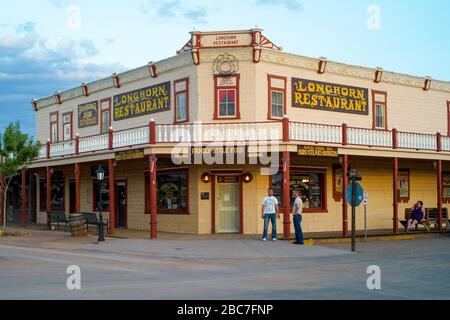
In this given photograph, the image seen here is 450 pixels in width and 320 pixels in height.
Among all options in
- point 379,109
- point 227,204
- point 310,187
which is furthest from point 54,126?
point 379,109

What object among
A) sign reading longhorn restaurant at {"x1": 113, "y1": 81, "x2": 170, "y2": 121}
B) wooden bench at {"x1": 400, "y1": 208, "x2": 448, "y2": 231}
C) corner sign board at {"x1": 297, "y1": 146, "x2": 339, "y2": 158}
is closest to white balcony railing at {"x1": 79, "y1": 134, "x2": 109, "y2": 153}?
sign reading longhorn restaurant at {"x1": 113, "y1": 81, "x2": 170, "y2": 121}

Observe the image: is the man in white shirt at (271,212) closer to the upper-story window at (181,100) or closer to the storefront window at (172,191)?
the storefront window at (172,191)

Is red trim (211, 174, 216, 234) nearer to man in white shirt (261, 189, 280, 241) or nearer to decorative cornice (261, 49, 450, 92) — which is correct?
man in white shirt (261, 189, 280, 241)

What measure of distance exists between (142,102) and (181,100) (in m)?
3.07

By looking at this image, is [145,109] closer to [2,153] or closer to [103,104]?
[103,104]

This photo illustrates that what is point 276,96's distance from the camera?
86.3ft

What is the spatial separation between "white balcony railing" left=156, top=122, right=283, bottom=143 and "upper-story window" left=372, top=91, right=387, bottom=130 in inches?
320

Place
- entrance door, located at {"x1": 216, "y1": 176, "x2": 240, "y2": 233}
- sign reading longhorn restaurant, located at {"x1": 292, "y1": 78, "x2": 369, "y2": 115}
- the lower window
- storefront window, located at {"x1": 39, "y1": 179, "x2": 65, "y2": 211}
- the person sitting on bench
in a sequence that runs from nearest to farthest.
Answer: entrance door, located at {"x1": 216, "y1": 176, "x2": 240, "y2": 233}, sign reading longhorn restaurant, located at {"x1": 292, "y1": 78, "x2": 369, "y2": 115}, the person sitting on bench, the lower window, storefront window, located at {"x1": 39, "y1": 179, "x2": 65, "y2": 211}

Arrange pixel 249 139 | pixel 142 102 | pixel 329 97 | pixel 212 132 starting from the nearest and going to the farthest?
pixel 249 139, pixel 212 132, pixel 329 97, pixel 142 102

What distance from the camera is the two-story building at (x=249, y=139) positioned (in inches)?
936

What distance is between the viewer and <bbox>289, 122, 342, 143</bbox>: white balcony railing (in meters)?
23.7

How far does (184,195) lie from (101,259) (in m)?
9.15

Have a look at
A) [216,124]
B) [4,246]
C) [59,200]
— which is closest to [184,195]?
[216,124]

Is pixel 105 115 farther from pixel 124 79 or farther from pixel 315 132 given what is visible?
pixel 315 132
